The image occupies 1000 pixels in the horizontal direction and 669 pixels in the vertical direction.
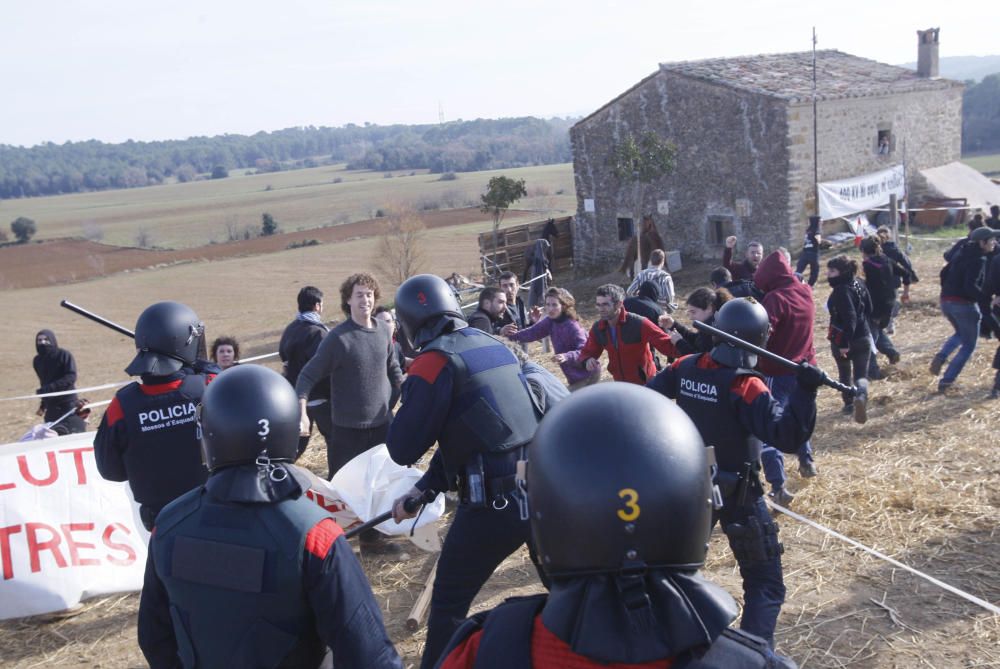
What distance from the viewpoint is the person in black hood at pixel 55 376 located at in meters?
8.61

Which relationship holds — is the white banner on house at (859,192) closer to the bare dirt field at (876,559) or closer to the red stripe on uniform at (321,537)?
the bare dirt field at (876,559)

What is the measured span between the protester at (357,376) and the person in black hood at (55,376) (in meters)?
3.62

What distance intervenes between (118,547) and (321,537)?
410 centimetres

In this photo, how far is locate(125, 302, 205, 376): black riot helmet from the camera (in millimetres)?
4309

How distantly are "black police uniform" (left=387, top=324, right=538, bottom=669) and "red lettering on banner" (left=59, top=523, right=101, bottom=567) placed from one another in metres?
3.13

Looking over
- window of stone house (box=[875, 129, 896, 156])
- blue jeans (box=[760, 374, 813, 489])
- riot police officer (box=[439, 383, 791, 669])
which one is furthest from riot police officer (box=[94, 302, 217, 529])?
window of stone house (box=[875, 129, 896, 156])

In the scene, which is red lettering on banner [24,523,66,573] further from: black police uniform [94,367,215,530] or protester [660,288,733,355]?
protester [660,288,733,355]

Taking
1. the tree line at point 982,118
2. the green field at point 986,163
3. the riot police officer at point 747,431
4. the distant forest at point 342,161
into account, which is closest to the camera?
the riot police officer at point 747,431

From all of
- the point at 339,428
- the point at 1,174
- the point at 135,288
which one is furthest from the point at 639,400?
the point at 1,174

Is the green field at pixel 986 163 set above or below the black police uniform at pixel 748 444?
below

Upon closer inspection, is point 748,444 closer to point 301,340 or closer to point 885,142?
point 301,340

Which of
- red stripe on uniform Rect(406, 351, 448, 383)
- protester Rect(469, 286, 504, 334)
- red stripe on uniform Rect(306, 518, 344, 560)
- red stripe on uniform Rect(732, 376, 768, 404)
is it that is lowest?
protester Rect(469, 286, 504, 334)

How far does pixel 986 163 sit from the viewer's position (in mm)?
68000

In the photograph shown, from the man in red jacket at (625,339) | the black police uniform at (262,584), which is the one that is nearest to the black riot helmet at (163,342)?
the black police uniform at (262,584)
